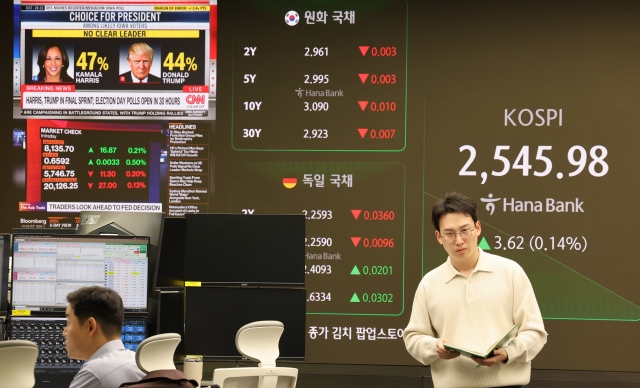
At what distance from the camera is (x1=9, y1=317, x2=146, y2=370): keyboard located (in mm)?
3166

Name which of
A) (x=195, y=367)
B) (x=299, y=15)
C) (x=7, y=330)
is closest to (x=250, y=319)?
(x=195, y=367)

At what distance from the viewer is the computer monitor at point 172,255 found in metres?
3.46

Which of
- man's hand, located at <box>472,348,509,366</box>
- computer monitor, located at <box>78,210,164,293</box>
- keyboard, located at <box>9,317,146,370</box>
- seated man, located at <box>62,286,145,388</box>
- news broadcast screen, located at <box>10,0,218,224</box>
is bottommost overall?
keyboard, located at <box>9,317,146,370</box>

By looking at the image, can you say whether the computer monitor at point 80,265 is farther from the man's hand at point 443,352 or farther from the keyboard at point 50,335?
the man's hand at point 443,352

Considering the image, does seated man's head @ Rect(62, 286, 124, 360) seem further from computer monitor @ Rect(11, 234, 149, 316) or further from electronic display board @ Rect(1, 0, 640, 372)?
electronic display board @ Rect(1, 0, 640, 372)

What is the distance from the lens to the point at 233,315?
3641 mm

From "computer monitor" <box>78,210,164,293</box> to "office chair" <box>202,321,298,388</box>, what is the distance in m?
0.59

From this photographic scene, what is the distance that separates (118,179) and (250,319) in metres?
2.37

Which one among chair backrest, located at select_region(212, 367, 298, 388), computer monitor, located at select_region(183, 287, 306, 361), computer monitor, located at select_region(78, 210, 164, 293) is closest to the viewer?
chair backrest, located at select_region(212, 367, 298, 388)

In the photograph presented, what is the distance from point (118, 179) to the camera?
5559 millimetres

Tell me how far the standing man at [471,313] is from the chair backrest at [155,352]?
0.92 meters

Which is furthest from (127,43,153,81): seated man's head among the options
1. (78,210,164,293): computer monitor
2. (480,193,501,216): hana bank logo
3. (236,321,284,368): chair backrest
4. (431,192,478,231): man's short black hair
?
(431,192,478,231): man's short black hair

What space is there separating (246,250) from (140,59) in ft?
8.19

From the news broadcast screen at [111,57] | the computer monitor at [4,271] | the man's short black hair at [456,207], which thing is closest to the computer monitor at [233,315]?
the computer monitor at [4,271]
